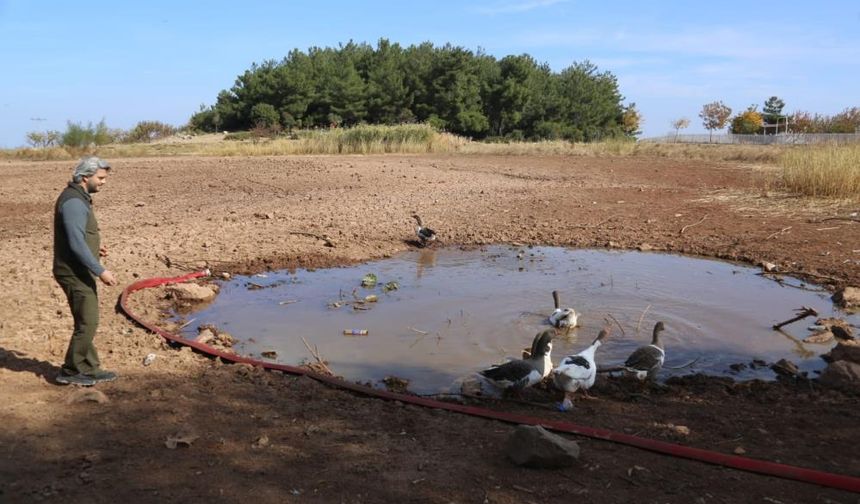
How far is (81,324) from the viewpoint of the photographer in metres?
5.58

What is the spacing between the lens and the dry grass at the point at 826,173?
599 inches

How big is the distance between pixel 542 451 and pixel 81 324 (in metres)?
3.95

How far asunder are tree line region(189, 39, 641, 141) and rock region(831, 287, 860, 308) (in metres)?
50.0

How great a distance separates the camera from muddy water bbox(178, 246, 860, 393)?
22.8 ft

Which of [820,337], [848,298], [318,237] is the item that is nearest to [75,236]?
[318,237]

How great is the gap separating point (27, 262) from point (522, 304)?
6.93 meters

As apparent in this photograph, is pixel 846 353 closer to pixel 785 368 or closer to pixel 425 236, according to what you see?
pixel 785 368

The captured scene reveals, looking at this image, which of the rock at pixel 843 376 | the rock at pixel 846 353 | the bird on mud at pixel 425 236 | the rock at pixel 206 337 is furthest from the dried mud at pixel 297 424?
the bird on mud at pixel 425 236

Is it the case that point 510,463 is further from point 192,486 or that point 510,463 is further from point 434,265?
point 434,265

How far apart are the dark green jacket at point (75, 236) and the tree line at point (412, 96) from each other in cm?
5074

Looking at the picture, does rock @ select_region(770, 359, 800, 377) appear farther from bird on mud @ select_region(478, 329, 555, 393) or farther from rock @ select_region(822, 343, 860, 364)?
bird on mud @ select_region(478, 329, 555, 393)

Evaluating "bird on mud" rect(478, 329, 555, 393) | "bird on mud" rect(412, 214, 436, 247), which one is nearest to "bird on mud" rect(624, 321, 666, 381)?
"bird on mud" rect(478, 329, 555, 393)

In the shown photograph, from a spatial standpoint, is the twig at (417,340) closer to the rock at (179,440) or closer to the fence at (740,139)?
the rock at (179,440)

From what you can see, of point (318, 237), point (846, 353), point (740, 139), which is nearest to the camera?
point (846, 353)
